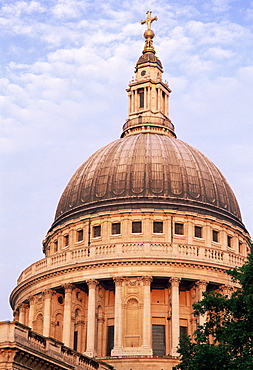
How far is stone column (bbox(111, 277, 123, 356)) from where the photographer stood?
74.3 m

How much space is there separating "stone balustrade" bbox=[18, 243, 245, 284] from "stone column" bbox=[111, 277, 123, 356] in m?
2.16

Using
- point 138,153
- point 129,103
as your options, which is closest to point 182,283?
point 138,153

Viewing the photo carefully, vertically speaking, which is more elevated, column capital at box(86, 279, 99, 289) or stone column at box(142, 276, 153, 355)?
column capital at box(86, 279, 99, 289)

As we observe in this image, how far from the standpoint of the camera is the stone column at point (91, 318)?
247 feet

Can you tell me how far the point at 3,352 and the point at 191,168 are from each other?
41081mm

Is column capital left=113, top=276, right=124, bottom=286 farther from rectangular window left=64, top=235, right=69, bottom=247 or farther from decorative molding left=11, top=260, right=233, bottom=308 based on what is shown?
rectangular window left=64, top=235, right=69, bottom=247

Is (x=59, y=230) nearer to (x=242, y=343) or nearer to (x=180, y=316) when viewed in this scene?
(x=180, y=316)

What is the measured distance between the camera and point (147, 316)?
247ft

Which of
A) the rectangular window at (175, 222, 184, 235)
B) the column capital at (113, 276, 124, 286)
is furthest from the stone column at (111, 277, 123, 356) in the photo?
the rectangular window at (175, 222, 184, 235)

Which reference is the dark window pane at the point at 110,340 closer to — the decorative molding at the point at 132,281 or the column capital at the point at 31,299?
the decorative molding at the point at 132,281

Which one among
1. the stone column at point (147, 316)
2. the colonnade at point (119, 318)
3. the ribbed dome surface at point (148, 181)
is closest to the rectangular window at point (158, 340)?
the colonnade at point (119, 318)

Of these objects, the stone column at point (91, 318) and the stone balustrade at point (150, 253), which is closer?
the stone column at point (91, 318)

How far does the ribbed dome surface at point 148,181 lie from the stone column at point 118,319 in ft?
27.6

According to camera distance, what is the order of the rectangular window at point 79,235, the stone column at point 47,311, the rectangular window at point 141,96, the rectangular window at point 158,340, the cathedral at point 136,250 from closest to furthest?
the rectangular window at point 158,340, the cathedral at point 136,250, the stone column at point 47,311, the rectangular window at point 79,235, the rectangular window at point 141,96
